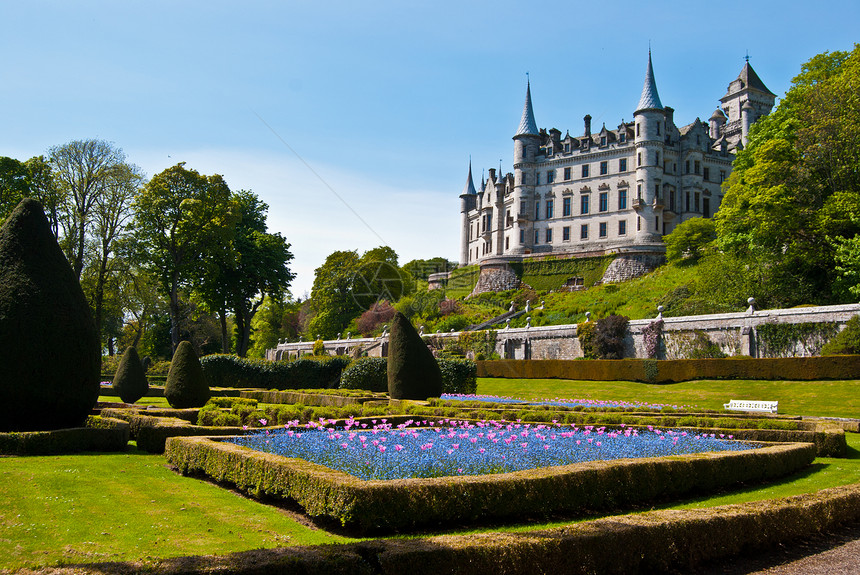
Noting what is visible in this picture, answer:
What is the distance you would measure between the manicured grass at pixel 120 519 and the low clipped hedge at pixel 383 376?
16525 mm

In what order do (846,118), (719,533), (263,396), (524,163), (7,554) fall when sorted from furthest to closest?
(524,163), (846,118), (263,396), (719,533), (7,554)

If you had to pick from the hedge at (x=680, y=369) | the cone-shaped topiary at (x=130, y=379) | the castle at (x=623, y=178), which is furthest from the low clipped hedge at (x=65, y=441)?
the castle at (x=623, y=178)

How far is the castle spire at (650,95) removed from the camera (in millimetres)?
65875

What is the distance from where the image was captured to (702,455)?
9398 mm

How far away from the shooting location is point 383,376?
26.0 m

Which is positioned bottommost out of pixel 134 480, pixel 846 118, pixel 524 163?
pixel 134 480

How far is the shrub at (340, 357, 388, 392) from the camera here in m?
26.0

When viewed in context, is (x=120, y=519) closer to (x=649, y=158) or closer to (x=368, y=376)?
(x=368, y=376)

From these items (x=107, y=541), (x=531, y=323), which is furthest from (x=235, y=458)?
(x=531, y=323)

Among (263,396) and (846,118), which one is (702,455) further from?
(846,118)

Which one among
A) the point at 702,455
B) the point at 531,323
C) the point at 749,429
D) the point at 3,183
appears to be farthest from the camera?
the point at 531,323

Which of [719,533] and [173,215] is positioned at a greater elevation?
[173,215]

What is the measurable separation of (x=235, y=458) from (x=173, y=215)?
3312 centimetres

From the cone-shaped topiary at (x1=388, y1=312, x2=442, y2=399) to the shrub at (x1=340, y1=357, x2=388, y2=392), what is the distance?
5417 millimetres
